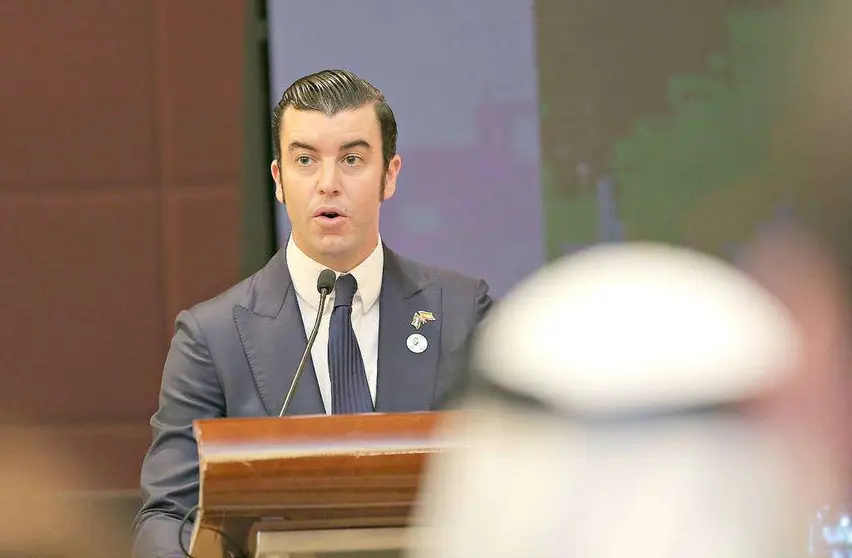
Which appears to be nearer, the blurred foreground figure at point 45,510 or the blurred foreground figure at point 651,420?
the blurred foreground figure at point 651,420

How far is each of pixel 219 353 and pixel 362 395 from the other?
0.22 meters

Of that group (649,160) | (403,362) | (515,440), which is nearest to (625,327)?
(515,440)

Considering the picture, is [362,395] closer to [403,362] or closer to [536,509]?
[403,362]

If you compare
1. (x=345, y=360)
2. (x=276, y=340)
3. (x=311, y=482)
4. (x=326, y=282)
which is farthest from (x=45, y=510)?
(x=311, y=482)

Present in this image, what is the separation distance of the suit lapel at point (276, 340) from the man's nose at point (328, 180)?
0.14 m

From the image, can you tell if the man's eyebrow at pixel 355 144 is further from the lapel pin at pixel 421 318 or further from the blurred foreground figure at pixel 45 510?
the blurred foreground figure at pixel 45 510

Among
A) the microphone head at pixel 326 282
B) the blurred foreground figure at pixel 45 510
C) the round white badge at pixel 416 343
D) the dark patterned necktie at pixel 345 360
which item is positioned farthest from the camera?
the blurred foreground figure at pixel 45 510

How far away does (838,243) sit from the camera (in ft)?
8.09

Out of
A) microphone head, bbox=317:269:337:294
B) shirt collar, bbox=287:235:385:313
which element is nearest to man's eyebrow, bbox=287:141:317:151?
shirt collar, bbox=287:235:385:313

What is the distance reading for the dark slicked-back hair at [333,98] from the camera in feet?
5.68

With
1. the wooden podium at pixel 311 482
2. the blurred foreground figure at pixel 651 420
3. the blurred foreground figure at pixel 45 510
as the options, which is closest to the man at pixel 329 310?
the wooden podium at pixel 311 482

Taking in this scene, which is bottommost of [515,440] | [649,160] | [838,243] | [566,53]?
[515,440]

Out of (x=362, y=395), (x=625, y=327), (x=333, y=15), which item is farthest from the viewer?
(x=333, y=15)

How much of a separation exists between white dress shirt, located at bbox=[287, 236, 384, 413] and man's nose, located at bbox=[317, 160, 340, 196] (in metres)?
0.11
